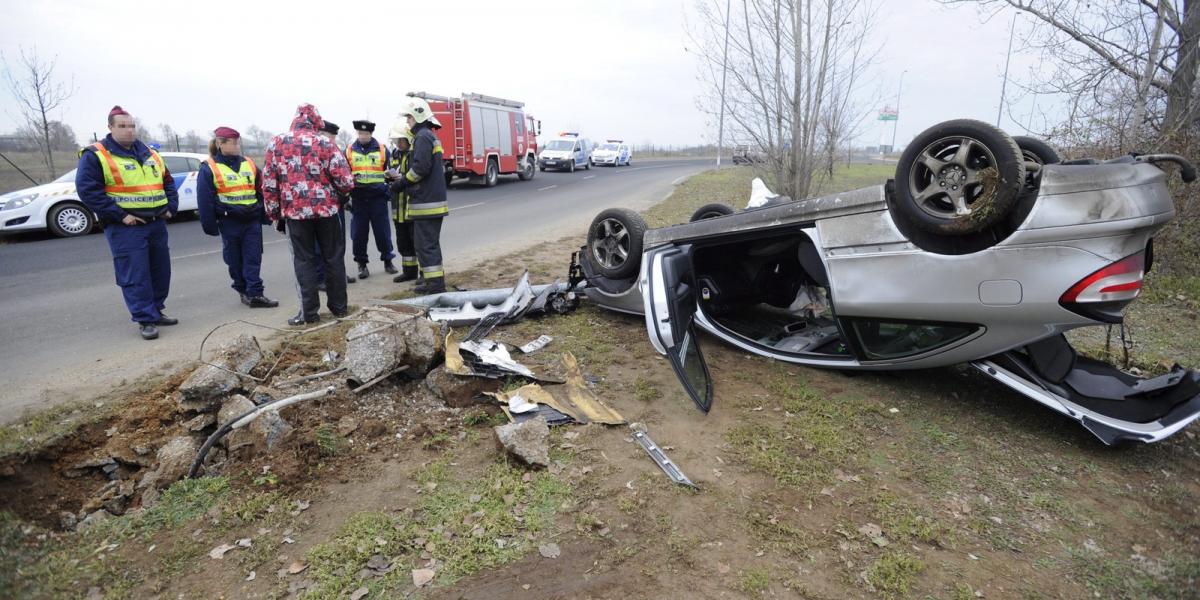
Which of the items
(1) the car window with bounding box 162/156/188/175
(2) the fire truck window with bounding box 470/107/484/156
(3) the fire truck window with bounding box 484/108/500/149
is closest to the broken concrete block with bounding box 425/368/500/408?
(1) the car window with bounding box 162/156/188/175

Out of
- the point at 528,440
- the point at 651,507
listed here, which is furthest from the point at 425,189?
the point at 651,507

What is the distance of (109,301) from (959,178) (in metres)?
7.38

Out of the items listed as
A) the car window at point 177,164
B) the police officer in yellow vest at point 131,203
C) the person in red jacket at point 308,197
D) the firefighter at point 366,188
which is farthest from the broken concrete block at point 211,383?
the car window at point 177,164

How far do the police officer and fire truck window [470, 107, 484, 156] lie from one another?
14302 millimetres

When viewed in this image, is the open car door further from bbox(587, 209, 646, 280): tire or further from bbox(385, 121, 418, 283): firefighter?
bbox(385, 121, 418, 283): firefighter

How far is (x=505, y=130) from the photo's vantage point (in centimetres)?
2220

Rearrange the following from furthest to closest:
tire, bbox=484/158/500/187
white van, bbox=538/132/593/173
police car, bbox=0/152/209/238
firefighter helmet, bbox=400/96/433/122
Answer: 1. white van, bbox=538/132/593/173
2. tire, bbox=484/158/500/187
3. police car, bbox=0/152/209/238
4. firefighter helmet, bbox=400/96/433/122

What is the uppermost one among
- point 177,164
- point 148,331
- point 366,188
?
point 177,164

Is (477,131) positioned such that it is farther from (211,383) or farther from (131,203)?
(211,383)

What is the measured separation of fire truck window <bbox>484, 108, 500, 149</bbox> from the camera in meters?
20.8

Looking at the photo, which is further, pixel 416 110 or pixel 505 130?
pixel 505 130

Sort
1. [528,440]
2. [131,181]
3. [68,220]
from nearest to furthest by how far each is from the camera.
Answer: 1. [528,440]
2. [131,181]
3. [68,220]

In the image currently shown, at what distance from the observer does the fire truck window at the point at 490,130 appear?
2078 cm

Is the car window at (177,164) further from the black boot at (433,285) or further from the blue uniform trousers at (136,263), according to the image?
the black boot at (433,285)
